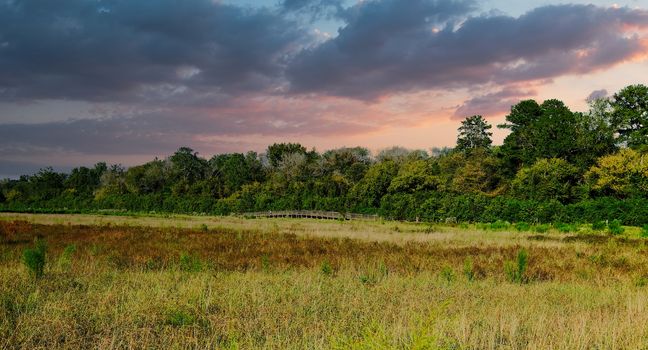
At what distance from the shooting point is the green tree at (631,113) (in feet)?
224

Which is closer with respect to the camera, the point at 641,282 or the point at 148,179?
the point at 641,282

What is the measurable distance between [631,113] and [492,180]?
22416 mm

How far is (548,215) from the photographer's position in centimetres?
4506

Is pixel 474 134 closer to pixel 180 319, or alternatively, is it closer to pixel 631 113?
pixel 631 113

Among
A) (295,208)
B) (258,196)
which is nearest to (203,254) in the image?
(295,208)

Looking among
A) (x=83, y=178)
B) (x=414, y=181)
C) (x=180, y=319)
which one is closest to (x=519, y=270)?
(x=180, y=319)

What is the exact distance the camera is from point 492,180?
81.0m

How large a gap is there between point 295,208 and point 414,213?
23.8 metres

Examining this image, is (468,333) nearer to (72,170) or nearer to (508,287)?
(508,287)

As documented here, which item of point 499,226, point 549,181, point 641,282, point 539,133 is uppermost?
point 539,133

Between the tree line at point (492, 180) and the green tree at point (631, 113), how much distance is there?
0.46 feet

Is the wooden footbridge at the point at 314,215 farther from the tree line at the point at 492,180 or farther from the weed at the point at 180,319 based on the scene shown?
the weed at the point at 180,319

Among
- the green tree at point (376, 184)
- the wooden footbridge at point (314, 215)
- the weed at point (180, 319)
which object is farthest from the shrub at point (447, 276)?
the green tree at point (376, 184)

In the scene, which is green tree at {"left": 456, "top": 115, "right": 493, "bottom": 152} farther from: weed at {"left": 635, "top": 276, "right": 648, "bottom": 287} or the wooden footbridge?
weed at {"left": 635, "top": 276, "right": 648, "bottom": 287}
